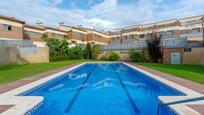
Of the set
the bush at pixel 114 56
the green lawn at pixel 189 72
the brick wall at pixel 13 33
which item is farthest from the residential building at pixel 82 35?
the green lawn at pixel 189 72

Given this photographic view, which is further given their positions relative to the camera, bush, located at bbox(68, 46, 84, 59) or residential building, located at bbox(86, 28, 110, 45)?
residential building, located at bbox(86, 28, 110, 45)

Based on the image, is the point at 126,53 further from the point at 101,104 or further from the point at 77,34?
the point at 101,104

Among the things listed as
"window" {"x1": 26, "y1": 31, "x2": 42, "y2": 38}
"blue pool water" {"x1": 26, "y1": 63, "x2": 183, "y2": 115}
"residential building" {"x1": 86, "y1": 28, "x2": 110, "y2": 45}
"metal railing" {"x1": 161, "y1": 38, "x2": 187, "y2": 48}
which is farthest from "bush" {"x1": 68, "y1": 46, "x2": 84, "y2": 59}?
"blue pool water" {"x1": 26, "y1": 63, "x2": 183, "y2": 115}

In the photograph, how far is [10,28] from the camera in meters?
30.3

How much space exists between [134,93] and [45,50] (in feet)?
66.8

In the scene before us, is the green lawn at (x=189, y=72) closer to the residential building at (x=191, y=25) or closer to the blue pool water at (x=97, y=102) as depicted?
the blue pool water at (x=97, y=102)

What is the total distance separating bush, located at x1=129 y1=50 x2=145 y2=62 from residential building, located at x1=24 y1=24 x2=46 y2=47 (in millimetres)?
18605

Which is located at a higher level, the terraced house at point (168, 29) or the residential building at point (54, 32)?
the terraced house at point (168, 29)

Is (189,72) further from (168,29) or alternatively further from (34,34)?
(168,29)

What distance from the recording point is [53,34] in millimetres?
42531

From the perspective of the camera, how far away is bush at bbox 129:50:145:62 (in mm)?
29423

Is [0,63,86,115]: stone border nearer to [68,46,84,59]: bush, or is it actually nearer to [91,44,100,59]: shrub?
[68,46,84,59]: bush

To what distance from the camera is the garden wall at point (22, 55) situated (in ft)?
68.1

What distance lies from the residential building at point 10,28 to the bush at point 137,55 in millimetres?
21134
